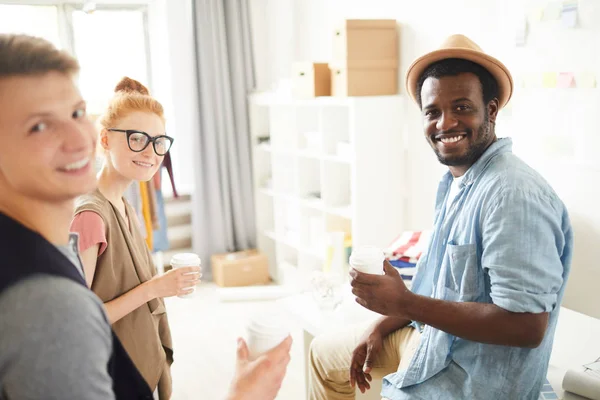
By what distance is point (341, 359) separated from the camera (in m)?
1.92

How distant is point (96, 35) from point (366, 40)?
2419 mm

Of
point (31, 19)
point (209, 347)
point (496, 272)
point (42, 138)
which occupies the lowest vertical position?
point (209, 347)

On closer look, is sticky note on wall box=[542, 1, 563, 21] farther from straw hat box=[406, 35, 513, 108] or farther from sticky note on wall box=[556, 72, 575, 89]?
straw hat box=[406, 35, 513, 108]

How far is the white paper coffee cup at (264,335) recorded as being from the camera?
0.99 metres

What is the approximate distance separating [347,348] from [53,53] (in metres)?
1.47

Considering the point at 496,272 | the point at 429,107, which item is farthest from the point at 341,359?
the point at 429,107

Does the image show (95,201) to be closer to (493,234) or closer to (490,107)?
(493,234)

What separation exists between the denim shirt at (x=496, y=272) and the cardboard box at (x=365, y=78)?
6.01 feet

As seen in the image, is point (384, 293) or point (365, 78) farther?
point (365, 78)

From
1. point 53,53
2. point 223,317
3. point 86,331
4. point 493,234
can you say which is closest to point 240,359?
point 86,331

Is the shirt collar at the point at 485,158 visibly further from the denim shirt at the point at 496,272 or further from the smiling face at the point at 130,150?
the smiling face at the point at 130,150

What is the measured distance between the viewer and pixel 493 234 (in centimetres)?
135

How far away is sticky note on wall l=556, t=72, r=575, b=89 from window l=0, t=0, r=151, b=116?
3205 millimetres

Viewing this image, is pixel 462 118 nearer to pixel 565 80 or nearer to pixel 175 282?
pixel 175 282
